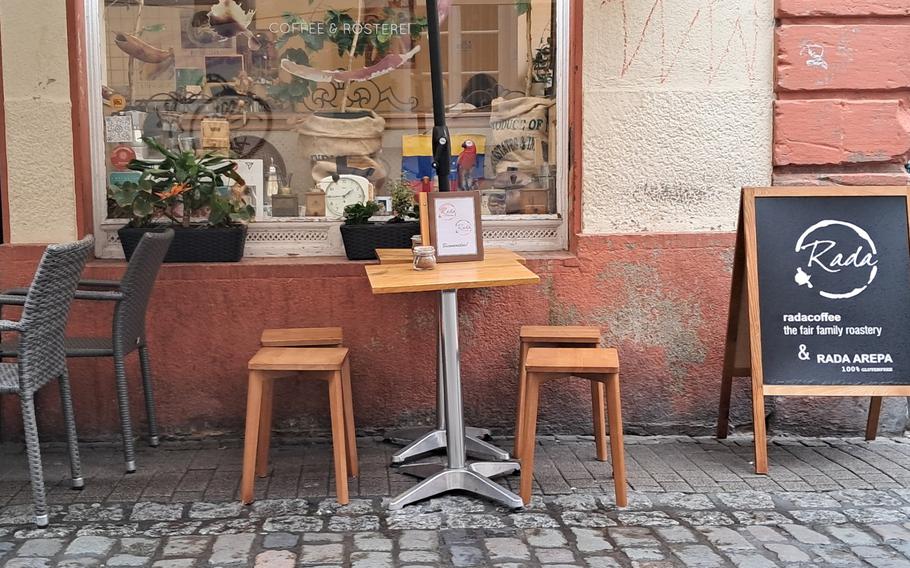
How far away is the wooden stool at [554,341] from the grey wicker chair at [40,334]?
6.93 feet

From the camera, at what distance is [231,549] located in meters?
4.14

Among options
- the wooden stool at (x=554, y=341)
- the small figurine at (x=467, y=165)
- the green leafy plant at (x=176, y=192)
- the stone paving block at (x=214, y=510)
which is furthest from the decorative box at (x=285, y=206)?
the stone paving block at (x=214, y=510)

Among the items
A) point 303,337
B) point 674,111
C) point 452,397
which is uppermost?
point 674,111

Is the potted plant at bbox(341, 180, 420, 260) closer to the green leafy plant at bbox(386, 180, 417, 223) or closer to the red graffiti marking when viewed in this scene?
the green leafy plant at bbox(386, 180, 417, 223)

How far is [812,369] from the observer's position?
17.0ft

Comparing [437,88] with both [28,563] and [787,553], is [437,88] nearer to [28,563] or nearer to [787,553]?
[787,553]

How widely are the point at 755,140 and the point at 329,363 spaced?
8.78 ft

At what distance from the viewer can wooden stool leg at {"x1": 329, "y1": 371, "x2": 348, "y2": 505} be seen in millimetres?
4559

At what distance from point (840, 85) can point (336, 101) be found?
2.75 m

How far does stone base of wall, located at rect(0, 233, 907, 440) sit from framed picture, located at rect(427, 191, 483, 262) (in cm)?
75

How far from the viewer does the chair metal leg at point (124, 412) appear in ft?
16.6

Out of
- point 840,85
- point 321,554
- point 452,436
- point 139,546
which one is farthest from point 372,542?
point 840,85

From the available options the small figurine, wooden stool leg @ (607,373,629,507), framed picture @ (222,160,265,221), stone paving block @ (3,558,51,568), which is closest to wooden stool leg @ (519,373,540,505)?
wooden stool leg @ (607,373,629,507)

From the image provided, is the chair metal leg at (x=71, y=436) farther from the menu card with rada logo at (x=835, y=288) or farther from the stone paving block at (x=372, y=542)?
the menu card with rada logo at (x=835, y=288)
